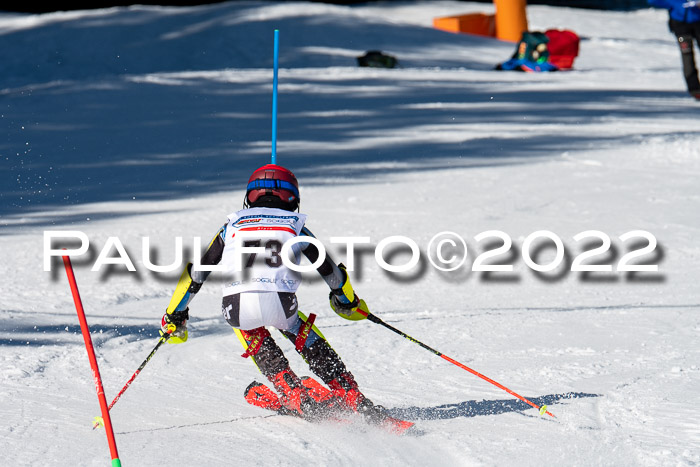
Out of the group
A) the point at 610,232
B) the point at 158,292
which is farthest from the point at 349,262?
the point at 610,232

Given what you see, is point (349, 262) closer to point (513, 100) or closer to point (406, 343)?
point (406, 343)

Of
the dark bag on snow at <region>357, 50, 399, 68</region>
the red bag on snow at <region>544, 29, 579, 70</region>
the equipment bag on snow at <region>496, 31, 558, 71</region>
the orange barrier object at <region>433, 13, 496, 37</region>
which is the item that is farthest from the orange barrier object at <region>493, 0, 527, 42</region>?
the dark bag on snow at <region>357, 50, 399, 68</region>

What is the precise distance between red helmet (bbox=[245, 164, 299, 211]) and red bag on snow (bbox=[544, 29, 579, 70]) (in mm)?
16158

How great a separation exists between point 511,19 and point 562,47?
11.7ft

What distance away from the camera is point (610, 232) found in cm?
907

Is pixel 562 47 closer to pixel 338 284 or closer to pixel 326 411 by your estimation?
pixel 338 284

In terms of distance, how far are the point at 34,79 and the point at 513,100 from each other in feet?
30.3

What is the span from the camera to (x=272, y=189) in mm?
4566

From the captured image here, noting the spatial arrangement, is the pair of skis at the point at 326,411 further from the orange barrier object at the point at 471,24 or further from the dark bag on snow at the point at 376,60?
the orange barrier object at the point at 471,24

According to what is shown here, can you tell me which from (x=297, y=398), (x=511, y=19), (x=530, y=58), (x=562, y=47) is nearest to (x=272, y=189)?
(x=297, y=398)

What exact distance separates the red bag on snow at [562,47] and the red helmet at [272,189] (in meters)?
16.2

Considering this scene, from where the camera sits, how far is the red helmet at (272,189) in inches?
180

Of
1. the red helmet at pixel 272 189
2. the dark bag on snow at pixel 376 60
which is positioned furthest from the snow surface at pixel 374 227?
the red helmet at pixel 272 189

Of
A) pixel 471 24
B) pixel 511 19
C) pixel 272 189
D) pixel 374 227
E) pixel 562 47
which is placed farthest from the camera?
pixel 471 24
